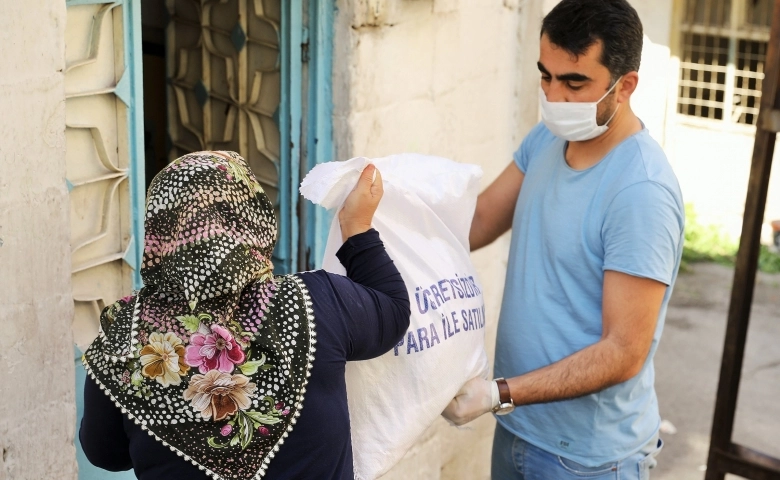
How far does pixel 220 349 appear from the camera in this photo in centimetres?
167

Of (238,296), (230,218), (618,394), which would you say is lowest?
(618,394)

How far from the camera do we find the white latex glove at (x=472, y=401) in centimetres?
229

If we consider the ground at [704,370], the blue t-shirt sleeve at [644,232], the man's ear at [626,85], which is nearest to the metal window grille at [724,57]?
the ground at [704,370]

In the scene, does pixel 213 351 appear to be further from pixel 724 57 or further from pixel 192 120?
pixel 724 57

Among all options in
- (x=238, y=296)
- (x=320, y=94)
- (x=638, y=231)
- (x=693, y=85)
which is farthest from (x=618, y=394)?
(x=693, y=85)

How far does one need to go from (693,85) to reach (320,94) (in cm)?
712

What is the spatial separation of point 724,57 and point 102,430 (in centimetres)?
869

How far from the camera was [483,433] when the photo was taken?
4.33 metres

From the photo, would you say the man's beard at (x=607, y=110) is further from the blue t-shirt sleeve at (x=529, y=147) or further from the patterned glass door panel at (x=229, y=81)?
the patterned glass door panel at (x=229, y=81)

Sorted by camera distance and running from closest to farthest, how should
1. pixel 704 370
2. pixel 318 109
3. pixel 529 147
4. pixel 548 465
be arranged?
pixel 548 465, pixel 529 147, pixel 318 109, pixel 704 370

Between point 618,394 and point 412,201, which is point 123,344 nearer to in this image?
point 412,201

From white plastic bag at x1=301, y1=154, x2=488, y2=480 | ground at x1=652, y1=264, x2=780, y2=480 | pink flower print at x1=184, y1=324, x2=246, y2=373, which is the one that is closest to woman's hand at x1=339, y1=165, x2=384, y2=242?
white plastic bag at x1=301, y1=154, x2=488, y2=480

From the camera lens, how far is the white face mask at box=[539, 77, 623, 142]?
2340 mm

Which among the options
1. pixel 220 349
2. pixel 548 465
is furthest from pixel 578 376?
pixel 220 349
